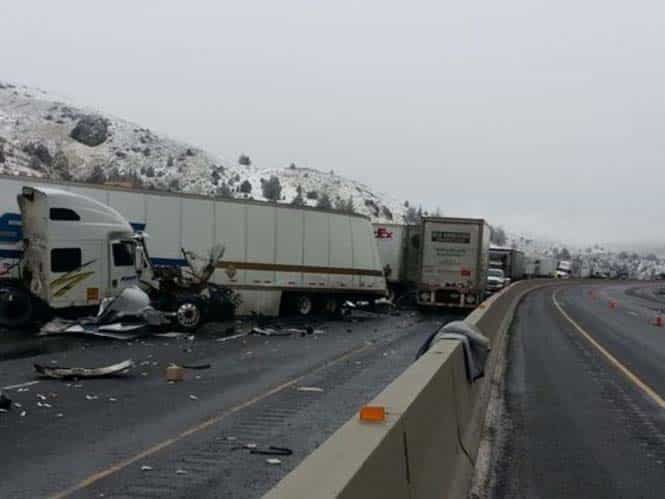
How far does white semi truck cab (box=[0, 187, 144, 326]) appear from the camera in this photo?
65.5 ft

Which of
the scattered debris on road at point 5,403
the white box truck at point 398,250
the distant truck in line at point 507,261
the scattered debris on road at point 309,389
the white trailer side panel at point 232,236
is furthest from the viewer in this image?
the distant truck in line at point 507,261

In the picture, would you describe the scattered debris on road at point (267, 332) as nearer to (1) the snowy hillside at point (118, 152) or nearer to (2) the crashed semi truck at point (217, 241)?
→ (2) the crashed semi truck at point (217, 241)

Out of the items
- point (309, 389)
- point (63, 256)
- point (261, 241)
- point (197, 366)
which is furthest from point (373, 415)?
point (261, 241)

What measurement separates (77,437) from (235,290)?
16574 millimetres

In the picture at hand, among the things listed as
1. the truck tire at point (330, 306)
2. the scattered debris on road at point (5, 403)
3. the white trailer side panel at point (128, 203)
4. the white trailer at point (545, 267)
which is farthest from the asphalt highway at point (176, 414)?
the white trailer at point (545, 267)

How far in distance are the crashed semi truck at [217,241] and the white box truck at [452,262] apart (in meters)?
2.07

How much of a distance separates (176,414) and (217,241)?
48.5ft

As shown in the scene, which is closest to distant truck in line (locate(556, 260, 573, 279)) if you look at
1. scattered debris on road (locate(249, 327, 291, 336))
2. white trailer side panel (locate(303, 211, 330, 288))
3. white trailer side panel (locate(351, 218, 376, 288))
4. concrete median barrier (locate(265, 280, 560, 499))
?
white trailer side panel (locate(351, 218, 376, 288))

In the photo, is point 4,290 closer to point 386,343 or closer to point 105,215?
point 105,215

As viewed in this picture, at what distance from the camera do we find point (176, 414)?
10367 millimetres

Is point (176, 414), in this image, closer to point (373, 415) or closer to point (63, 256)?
point (373, 415)

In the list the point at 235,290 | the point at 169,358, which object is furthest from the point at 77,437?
the point at 235,290

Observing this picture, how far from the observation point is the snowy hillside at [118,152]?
142 m

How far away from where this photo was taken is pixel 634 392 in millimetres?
12750
